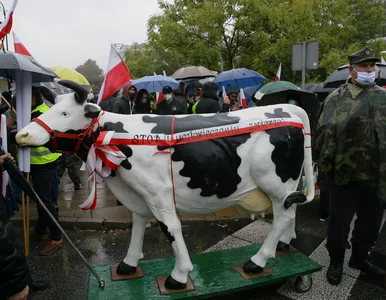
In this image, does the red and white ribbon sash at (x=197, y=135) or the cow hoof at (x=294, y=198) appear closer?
the red and white ribbon sash at (x=197, y=135)

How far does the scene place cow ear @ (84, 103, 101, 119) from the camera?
2.69 meters

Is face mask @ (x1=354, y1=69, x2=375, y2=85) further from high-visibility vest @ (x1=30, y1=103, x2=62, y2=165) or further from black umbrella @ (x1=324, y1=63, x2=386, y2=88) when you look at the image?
high-visibility vest @ (x1=30, y1=103, x2=62, y2=165)

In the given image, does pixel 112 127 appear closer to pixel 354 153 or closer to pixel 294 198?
pixel 294 198

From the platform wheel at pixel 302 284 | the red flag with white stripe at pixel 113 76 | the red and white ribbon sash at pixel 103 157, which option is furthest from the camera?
the red flag with white stripe at pixel 113 76

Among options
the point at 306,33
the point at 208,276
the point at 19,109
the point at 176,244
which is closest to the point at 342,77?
the point at 208,276

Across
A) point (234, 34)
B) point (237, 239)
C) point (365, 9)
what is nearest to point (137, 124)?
point (237, 239)

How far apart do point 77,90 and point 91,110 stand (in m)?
0.18

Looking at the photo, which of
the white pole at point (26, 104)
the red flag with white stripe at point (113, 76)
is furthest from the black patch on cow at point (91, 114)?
the white pole at point (26, 104)

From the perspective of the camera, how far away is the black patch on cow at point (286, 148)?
300cm

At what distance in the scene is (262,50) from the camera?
15.6 meters

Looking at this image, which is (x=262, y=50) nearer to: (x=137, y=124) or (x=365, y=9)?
(x=365, y=9)

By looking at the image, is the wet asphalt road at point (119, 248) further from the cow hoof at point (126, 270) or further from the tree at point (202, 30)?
the tree at point (202, 30)

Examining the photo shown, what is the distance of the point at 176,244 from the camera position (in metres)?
2.90

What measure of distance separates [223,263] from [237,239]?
49.2 inches
